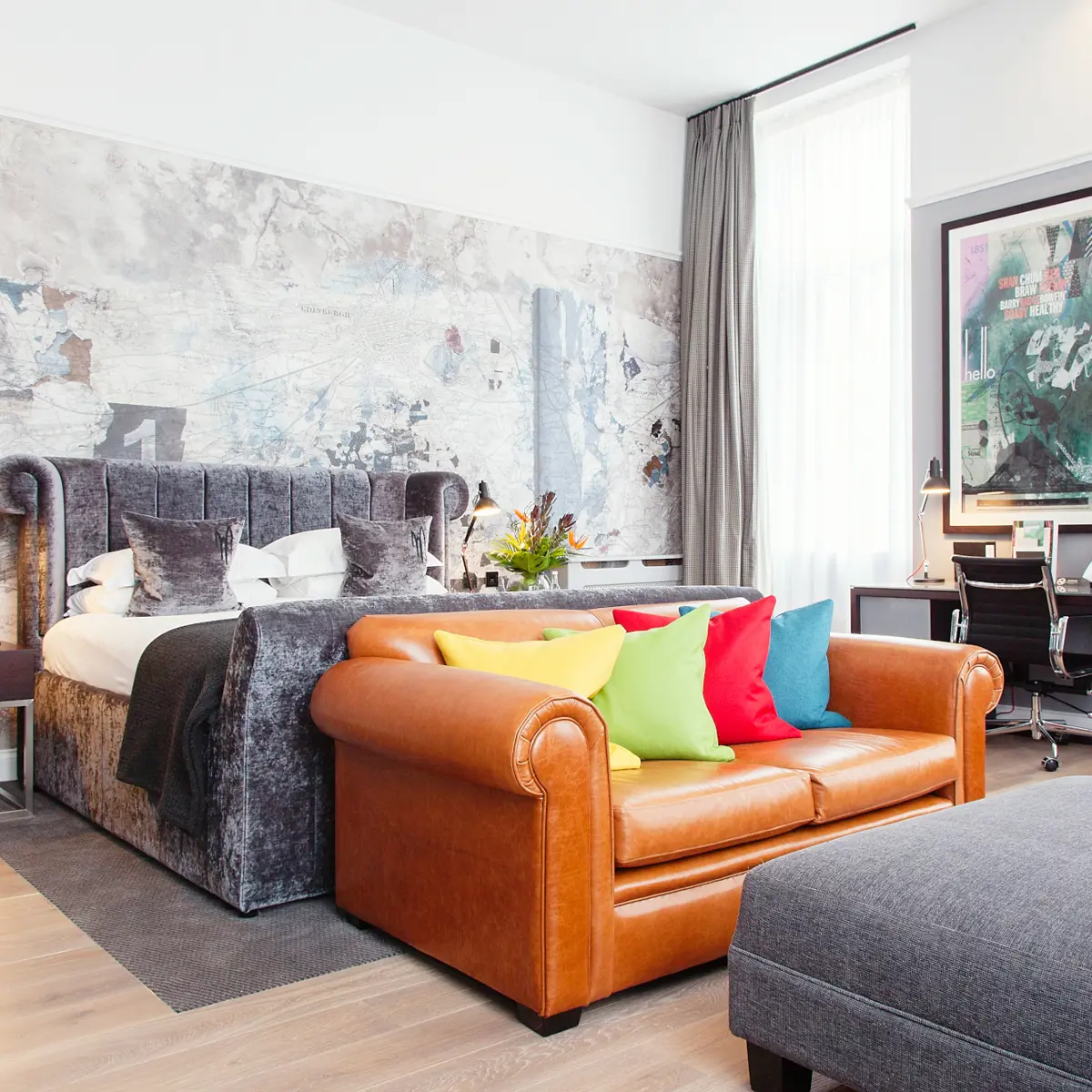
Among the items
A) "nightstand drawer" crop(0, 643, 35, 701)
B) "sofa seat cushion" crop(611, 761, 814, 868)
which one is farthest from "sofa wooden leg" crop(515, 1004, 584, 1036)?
"nightstand drawer" crop(0, 643, 35, 701)

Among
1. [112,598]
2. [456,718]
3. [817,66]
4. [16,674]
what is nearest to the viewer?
[456,718]

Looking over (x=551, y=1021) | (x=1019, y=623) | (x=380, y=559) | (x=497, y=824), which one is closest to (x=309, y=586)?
(x=380, y=559)

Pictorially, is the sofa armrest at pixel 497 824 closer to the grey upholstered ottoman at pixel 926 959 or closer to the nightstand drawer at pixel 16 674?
the grey upholstered ottoman at pixel 926 959

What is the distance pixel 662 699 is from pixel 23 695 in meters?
2.35

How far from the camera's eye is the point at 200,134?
478cm

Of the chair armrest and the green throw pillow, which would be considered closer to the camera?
the chair armrest

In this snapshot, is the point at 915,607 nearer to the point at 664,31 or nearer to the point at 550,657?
the point at 664,31

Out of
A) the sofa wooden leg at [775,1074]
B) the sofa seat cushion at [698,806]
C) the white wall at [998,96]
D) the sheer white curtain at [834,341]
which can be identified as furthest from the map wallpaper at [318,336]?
the sofa wooden leg at [775,1074]

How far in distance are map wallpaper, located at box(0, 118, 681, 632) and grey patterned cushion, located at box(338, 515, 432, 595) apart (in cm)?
66

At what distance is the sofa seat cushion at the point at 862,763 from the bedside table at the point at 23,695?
2391 millimetres

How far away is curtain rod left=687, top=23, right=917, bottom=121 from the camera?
18.2 feet

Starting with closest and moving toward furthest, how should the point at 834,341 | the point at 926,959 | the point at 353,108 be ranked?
the point at 926,959 < the point at 353,108 < the point at 834,341

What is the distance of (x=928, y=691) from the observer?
287 centimetres

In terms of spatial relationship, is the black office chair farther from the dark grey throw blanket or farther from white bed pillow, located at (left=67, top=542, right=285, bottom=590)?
the dark grey throw blanket
